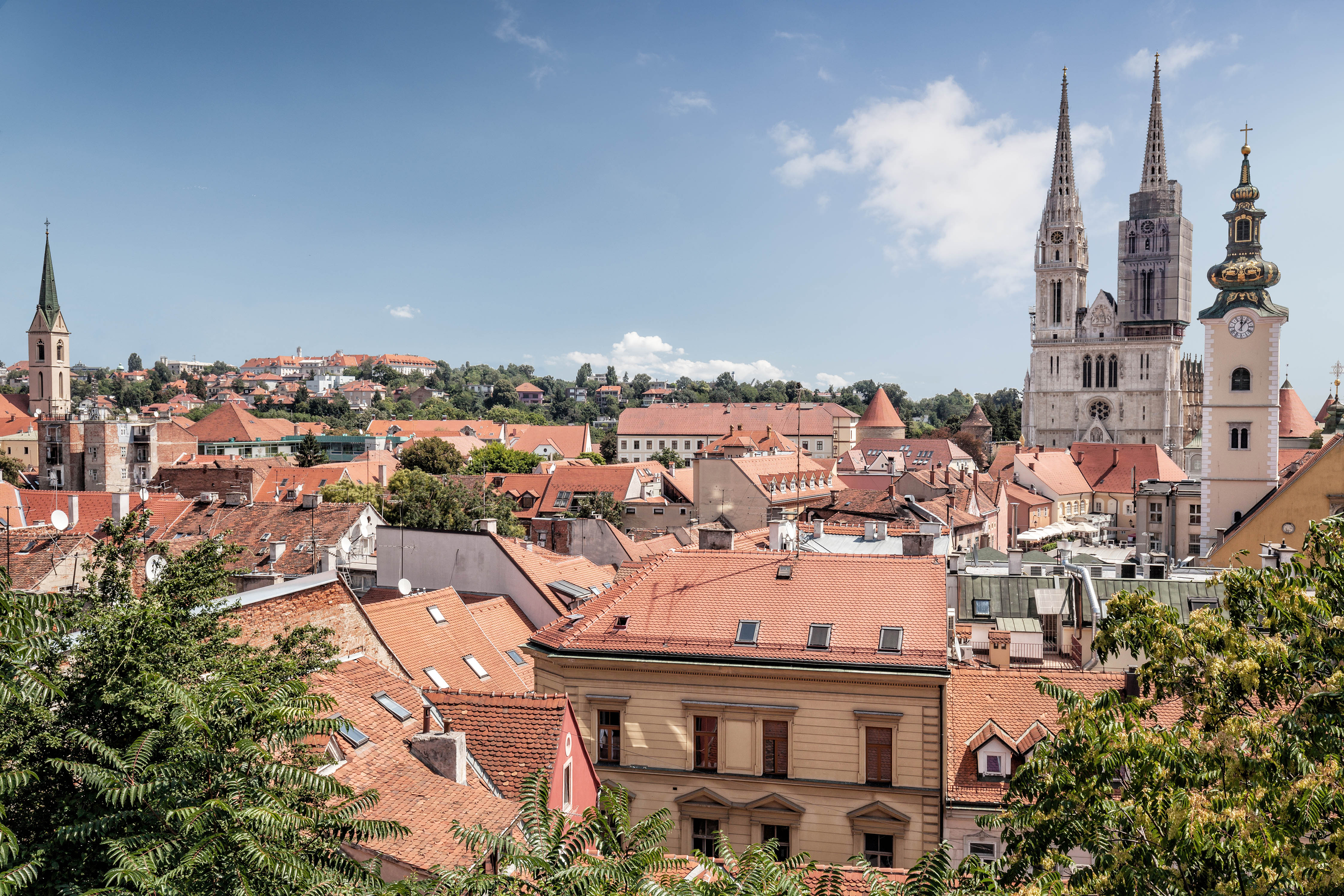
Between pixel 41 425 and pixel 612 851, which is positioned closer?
pixel 612 851

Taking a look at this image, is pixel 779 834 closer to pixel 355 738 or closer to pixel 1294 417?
pixel 355 738

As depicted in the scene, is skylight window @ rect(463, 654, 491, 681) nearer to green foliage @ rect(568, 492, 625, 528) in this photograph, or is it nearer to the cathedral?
green foliage @ rect(568, 492, 625, 528)

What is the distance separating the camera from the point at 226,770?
7707 mm

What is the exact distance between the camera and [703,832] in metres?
19.9

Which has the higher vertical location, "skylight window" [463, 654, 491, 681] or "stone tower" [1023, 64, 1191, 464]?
"stone tower" [1023, 64, 1191, 464]

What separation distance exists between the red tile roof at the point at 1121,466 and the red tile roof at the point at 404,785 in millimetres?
94908

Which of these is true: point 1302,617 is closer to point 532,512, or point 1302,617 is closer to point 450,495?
point 450,495

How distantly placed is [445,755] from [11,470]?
95.3 metres

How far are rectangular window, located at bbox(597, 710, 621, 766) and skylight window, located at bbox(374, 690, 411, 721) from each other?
20.4ft

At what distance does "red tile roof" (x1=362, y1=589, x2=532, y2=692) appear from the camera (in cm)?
2108

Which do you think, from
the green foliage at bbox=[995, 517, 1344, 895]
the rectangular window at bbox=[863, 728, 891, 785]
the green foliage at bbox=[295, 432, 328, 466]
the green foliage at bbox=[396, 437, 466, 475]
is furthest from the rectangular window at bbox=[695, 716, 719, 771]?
the green foliage at bbox=[295, 432, 328, 466]

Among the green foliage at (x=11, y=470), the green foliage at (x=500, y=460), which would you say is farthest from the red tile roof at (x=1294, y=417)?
the green foliage at (x=11, y=470)

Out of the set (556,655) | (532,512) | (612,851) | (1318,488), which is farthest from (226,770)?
(532,512)

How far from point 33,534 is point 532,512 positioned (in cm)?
3816
